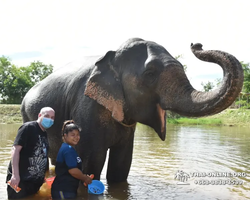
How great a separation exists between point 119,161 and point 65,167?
153 centimetres

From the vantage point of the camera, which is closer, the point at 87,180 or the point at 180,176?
the point at 87,180

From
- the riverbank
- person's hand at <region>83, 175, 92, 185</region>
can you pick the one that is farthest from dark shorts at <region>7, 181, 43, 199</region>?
the riverbank

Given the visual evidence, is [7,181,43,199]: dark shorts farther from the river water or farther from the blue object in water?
the blue object in water

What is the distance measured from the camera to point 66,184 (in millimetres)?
4652

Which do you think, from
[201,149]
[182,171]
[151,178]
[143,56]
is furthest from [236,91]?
[201,149]

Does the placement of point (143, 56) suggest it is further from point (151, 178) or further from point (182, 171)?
point (182, 171)

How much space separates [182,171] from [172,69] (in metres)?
3.37

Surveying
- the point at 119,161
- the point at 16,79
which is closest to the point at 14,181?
the point at 119,161

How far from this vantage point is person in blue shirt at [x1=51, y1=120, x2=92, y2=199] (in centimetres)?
451

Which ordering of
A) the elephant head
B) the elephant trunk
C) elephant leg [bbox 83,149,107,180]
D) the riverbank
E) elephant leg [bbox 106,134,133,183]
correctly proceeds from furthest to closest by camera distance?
the riverbank < elephant leg [bbox 106,134,133,183] < elephant leg [bbox 83,149,107,180] < the elephant head < the elephant trunk

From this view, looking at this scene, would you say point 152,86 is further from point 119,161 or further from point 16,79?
point 16,79

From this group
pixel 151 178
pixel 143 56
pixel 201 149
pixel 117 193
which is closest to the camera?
pixel 143 56

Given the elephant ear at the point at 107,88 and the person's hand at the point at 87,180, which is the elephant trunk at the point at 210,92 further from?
the person's hand at the point at 87,180

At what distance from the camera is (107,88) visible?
512 centimetres
